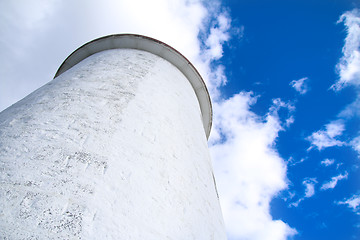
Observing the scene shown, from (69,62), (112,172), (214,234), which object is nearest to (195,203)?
(214,234)

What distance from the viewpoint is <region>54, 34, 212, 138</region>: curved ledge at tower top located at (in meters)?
4.78

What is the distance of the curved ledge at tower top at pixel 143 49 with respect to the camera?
15.7 ft

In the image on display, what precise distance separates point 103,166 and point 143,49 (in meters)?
3.69

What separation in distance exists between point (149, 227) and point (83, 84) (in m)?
1.94

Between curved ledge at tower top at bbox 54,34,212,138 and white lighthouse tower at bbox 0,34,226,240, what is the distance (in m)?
1.92

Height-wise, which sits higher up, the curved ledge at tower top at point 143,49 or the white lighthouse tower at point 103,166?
the curved ledge at tower top at point 143,49

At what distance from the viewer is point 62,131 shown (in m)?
1.88

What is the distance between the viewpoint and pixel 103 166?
165 cm

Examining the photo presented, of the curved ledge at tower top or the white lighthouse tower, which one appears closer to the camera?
the white lighthouse tower

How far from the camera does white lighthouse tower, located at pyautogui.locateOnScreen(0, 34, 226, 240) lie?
4.31 feet

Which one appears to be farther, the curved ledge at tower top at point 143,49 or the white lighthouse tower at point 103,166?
the curved ledge at tower top at point 143,49

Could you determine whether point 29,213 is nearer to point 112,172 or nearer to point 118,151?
point 112,172

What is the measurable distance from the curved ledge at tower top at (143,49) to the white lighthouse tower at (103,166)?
1916 mm

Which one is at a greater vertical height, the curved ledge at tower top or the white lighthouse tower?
the curved ledge at tower top
